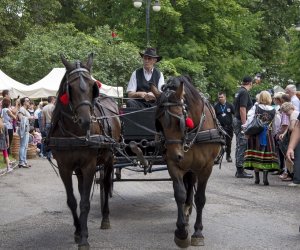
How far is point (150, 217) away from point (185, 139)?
2480mm

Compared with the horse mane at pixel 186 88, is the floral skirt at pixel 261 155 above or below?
below

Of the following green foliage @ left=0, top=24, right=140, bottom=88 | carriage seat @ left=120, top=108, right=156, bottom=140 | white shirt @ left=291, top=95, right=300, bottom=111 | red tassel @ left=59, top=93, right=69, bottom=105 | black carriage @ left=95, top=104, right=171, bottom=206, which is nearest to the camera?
red tassel @ left=59, top=93, right=69, bottom=105

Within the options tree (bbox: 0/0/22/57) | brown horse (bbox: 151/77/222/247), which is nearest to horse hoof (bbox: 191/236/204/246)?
brown horse (bbox: 151/77/222/247)

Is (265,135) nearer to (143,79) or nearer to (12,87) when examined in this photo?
(143,79)

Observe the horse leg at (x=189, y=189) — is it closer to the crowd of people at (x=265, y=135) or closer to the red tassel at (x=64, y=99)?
the red tassel at (x=64, y=99)

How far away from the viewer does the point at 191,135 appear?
780cm

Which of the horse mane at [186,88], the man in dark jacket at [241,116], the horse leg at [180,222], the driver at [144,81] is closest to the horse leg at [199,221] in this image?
the horse leg at [180,222]

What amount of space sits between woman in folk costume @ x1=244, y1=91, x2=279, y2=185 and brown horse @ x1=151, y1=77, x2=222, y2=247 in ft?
18.3

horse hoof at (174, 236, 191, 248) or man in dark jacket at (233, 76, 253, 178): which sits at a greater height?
man in dark jacket at (233, 76, 253, 178)

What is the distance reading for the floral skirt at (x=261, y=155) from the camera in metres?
13.9

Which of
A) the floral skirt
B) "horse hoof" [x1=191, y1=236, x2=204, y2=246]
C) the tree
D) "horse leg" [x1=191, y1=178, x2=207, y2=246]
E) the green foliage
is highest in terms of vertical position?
the tree

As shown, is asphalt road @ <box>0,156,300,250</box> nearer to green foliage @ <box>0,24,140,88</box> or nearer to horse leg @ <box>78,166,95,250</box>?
horse leg @ <box>78,166,95,250</box>

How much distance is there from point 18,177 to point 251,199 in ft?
21.9

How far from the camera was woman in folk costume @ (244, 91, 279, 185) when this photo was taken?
13.9 meters
